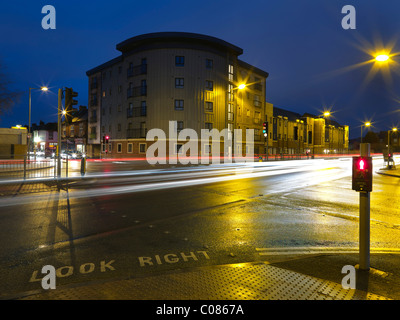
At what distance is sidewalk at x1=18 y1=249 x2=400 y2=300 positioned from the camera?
3.05m

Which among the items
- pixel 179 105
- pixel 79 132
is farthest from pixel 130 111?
pixel 79 132

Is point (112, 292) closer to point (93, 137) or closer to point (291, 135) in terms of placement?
point (93, 137)

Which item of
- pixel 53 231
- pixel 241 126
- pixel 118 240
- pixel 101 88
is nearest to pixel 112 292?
pixel 118 240

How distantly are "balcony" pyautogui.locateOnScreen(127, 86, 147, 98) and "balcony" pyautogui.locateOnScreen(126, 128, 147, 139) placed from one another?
5333mm

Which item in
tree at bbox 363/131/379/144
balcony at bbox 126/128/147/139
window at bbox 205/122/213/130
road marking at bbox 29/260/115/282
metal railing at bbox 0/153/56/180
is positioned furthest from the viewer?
tree at bbox 363/131/379/144

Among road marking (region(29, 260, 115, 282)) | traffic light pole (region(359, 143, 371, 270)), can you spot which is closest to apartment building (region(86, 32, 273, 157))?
traffic light pole (region(359, 143, 371, 270))

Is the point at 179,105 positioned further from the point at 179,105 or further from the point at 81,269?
the point at 81,269

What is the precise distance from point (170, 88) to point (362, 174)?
40.0 m

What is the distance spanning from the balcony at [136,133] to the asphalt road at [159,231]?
107ft

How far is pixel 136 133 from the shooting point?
43375 mm

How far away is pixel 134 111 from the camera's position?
44000 mm

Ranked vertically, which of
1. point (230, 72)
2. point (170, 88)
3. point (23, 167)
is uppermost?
point (230, 72)

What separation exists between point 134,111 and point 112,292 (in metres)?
42.9

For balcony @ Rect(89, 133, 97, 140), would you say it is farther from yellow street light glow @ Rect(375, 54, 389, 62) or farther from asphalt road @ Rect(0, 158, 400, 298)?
yellow street light glow @ Rect(375, 54, 389, 62)
